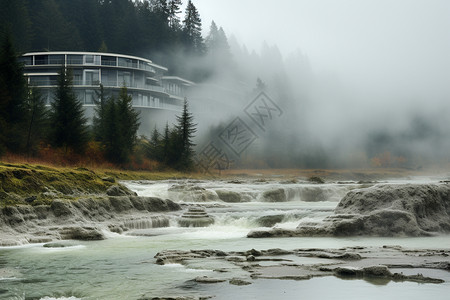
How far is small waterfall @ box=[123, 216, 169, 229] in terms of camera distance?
2116 cm

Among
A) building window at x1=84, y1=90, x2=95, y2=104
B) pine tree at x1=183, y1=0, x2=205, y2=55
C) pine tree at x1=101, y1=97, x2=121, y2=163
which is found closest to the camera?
pine tree at x1=101, y1=97, x2=121, y2=163

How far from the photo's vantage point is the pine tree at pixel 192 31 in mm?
133750

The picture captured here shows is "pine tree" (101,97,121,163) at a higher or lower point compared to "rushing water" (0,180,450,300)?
higher

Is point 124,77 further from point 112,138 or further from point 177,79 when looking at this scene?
point 112,138

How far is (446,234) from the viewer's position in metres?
17.7

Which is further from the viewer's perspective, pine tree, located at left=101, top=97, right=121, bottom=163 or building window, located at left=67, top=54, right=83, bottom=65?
building window, located at left=67, top=54, right=83, bottom=65

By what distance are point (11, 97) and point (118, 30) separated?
7142cm

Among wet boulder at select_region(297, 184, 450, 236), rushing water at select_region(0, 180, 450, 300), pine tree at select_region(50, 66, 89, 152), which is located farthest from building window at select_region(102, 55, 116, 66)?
wet boulder at select_region(297, 184, 450, 236)

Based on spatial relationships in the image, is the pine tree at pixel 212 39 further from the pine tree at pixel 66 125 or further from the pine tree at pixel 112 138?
the pine tree at pixel 66 125

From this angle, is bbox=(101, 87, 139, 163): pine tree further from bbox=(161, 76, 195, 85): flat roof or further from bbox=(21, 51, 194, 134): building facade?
bbox=(161, 76, 195, 85): flat roof

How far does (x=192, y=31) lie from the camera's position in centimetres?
13825

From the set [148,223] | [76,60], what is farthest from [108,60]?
[148,223]

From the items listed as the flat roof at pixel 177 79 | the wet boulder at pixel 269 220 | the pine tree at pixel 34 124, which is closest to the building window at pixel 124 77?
the flat roof at pixel 177 79

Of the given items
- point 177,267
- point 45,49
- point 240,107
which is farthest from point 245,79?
point 177,267
